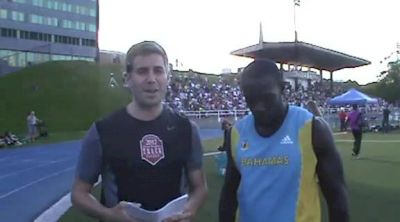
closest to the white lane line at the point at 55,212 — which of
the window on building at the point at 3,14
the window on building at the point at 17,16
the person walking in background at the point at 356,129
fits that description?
the person walking in background at the point at 356,129

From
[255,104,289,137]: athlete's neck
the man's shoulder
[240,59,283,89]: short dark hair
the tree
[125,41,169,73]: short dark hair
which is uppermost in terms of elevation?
the tree

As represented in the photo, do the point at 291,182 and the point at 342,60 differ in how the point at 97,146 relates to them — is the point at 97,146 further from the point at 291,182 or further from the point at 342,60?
the point at 342,60

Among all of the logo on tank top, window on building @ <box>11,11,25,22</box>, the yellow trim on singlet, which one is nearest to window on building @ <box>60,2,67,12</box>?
window on building @ <box>11,11,25,22</box>

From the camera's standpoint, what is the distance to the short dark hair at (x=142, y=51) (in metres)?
3.23

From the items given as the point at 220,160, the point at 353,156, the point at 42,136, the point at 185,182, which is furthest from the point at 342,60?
the point at 185,182

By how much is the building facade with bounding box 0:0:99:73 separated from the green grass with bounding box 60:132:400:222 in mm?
74236

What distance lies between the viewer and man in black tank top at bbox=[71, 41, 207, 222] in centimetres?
321

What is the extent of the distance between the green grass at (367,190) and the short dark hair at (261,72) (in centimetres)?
230

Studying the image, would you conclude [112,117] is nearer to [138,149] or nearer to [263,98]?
[138,149]

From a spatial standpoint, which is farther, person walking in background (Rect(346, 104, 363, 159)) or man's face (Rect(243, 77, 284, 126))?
person walking in background (Rect(346, 104, 363, 159))

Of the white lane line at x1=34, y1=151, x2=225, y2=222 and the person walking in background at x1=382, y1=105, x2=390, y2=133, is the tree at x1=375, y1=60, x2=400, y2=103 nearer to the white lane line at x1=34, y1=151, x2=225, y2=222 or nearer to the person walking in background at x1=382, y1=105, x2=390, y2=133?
the person walking in background at x1=382, y1=105, x2=390, y2=133

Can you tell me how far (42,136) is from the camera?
3622 centimetres

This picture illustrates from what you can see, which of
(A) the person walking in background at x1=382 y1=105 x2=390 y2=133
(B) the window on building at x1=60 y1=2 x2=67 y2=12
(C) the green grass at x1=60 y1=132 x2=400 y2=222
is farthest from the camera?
(B) the window on building at x1=60 y1=2 x2=67 y2=12

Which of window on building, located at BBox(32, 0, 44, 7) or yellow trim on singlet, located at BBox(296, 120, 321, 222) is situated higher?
window on building, located at BBox(32, 0, 44, 7)
